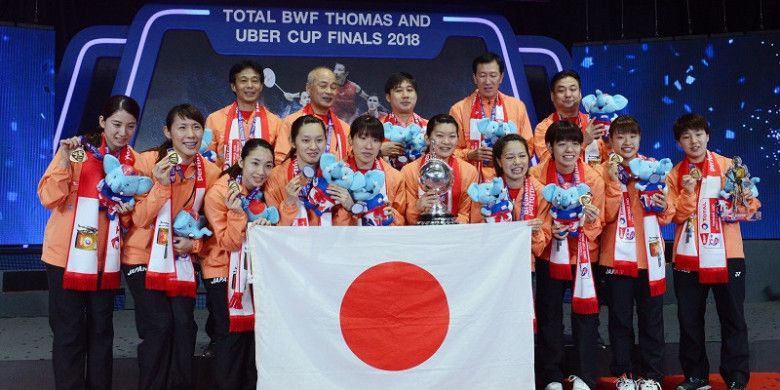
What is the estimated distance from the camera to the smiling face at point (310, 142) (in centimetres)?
400

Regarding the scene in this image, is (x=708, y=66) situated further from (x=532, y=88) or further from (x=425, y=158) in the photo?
(x=425, y=158)

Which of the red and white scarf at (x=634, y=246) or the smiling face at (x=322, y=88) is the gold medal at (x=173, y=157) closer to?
the smiling face at (x=322, y=88)

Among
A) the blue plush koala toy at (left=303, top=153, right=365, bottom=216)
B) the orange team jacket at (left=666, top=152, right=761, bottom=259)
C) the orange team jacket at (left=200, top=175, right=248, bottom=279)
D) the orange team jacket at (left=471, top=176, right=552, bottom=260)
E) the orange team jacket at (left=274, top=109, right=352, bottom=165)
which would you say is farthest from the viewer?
the orange team jacket at (left=274, top=109, right=352, bottom=165)

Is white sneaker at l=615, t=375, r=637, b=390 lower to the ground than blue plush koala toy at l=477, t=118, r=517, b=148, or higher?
lower

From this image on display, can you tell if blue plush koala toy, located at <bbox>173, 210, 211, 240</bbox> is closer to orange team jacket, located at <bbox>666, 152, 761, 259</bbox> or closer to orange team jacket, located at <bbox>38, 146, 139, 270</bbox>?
orange team jacket, located at <bbox>38, 146, 139, 270</bbox>

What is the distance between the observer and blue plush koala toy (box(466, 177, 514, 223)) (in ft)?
13.0

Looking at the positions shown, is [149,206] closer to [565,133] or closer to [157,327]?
[157,327]

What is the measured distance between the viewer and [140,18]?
6.46 m

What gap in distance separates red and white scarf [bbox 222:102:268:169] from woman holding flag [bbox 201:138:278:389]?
85cm

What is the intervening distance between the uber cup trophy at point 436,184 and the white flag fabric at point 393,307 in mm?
196

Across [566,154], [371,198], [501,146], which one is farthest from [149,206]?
[566,154]

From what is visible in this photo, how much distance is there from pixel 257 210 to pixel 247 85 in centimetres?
130

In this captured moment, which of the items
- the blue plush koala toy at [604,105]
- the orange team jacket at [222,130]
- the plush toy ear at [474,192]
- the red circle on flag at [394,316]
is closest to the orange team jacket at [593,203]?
the blue plush koala toy at [604,105]

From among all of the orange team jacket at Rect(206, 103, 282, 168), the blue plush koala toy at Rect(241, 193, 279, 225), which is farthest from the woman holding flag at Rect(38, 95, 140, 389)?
the orange team jacket at Rect(206, 103, 282, 168)
